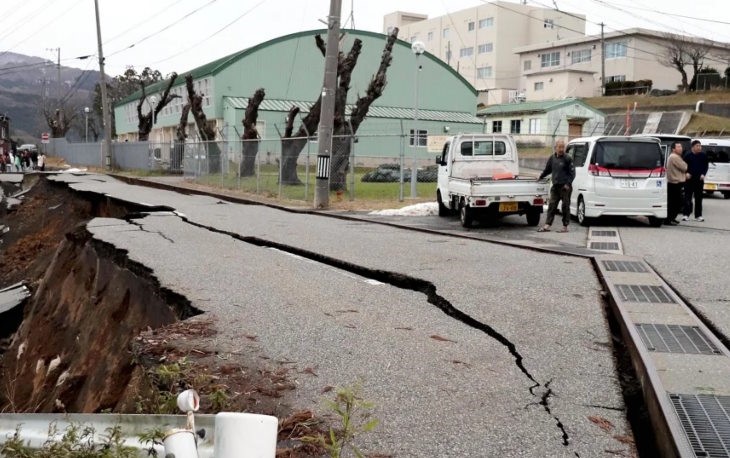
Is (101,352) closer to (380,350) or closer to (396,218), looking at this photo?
(380,350)

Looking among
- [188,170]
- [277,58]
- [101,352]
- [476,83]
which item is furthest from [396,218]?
[476,83]

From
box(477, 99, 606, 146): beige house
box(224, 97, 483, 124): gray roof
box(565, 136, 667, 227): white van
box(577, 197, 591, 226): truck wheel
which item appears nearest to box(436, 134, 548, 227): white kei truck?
box(577, 197, 591, 226): truck wheel

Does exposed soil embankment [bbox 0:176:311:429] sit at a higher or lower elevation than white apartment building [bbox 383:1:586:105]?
lower

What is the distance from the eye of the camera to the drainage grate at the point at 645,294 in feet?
22.7

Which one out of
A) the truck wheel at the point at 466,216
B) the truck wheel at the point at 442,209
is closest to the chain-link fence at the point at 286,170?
the truck wheel at the point at 442,209

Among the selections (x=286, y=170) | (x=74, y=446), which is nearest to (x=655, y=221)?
(x=74, y=446)

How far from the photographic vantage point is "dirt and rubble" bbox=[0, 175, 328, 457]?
4.12 m

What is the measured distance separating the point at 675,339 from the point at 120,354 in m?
5.07

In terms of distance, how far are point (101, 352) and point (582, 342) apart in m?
5.21

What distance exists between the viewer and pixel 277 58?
48156 millimetres

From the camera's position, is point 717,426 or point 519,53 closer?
point 717,426

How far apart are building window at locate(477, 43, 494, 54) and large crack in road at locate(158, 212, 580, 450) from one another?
2729 inches

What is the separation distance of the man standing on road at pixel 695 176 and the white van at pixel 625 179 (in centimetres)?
120

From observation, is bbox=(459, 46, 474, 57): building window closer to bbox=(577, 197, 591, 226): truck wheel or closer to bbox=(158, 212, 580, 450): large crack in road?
bbox=(577, 197, 591, 226): truck wheel
